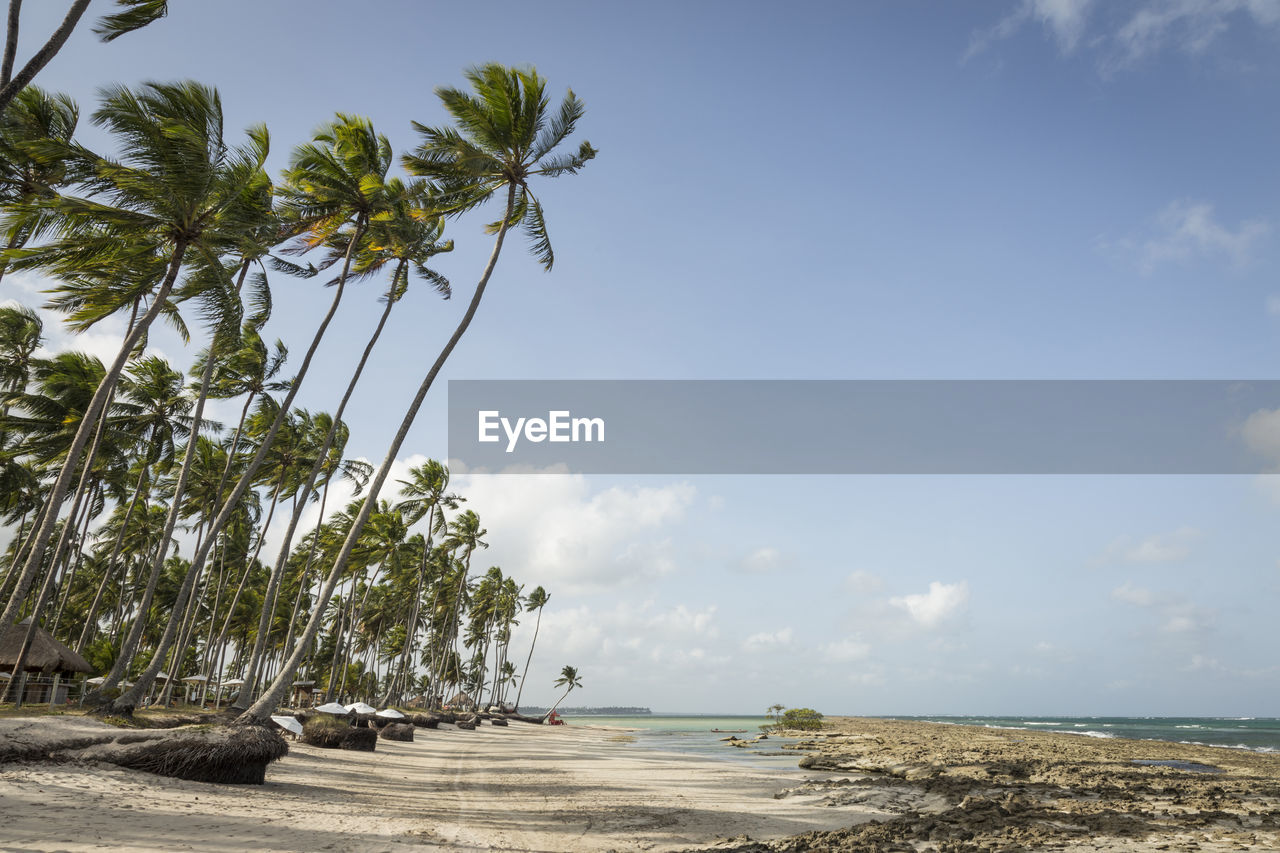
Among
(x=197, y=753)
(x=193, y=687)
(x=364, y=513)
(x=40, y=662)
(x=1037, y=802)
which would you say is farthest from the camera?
(x=193, y=687)

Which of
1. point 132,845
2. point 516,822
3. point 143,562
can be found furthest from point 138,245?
point 143,562

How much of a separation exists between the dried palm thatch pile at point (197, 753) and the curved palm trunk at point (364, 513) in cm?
280

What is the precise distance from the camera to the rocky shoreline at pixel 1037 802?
9.91 m

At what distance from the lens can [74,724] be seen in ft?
43.3

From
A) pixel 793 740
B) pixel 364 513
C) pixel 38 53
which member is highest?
pixel 38 53

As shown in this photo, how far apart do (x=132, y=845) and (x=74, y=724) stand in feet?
28.5

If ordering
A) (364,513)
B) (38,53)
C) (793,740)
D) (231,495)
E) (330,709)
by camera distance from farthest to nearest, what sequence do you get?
(793,740) → (330,709) → (231,495) → (364,513) → (38,53)

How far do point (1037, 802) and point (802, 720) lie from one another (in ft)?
134

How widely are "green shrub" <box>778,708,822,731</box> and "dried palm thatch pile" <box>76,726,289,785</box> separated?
151ft

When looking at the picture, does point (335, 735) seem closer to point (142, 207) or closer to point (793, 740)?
point (142, 207)

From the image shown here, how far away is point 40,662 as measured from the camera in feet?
83.7

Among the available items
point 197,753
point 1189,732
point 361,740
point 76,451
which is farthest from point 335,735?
point 1189,732

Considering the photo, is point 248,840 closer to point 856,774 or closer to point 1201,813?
point 1201,813

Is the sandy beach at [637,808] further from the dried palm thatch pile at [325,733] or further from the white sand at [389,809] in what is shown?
the dried palm thatch pile at [325,733]
